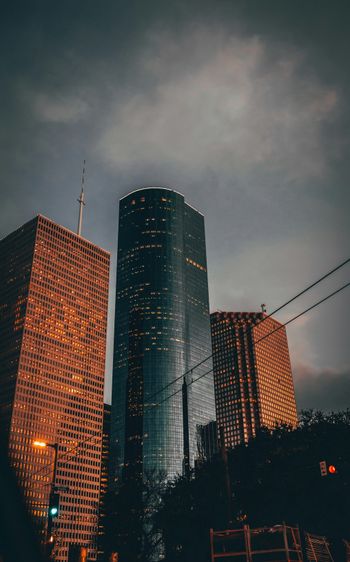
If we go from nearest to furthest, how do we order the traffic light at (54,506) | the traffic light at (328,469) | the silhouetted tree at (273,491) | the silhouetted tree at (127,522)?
the traffic light at (328,469) < the traffic light at (54,506) < the silhouetted tree at (273,491) < the silhouetted tree at (127,522)

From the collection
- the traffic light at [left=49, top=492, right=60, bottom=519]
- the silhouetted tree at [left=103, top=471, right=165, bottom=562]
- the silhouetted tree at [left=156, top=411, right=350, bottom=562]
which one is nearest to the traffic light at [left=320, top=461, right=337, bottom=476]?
the silhouetted tree at [left=156, top=411, right=350, bottom=562]

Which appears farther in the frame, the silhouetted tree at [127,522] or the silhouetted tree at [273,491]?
the silhouetted tree at [127,522]

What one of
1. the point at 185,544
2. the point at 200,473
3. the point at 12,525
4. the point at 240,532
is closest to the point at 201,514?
the point at 185,544

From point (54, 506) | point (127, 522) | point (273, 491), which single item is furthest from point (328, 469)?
Answer: point (127, 522)

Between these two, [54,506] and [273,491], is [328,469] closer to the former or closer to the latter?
[54,506]

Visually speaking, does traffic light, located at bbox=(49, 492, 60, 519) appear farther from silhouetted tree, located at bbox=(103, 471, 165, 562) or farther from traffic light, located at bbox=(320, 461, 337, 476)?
silhouetted tree, located at bbox=(103, 471, 165, 562)

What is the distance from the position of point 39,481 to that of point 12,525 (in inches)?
8153

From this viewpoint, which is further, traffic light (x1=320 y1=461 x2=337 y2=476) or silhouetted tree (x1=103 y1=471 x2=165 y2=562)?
silhouetted tree (x1=103 y1=471 x2=165 y2=562)

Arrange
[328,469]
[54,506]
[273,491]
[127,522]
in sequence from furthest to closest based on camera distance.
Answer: [127,522] → [273,491] → [54,506] → [328,469]

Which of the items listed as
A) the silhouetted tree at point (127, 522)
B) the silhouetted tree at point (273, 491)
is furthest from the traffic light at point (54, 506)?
the silhouetted tree at point (127, 522)

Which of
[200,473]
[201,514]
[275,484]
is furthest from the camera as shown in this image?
[200,473]

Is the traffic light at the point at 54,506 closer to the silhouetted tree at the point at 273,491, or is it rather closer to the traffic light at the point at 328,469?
the silhouetted tree at the point at 273,491

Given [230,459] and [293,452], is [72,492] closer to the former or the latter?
[230,459]

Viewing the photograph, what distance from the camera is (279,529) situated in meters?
25.2
